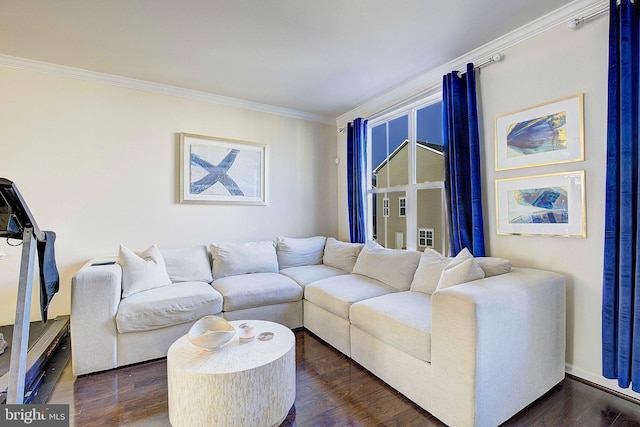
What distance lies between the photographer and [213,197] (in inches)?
143

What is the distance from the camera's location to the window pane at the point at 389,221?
12.0 ft

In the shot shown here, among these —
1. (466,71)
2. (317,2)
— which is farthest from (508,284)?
(317,2)

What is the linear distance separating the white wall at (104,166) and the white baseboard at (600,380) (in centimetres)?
324

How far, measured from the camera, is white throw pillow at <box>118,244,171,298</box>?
2.54 metres

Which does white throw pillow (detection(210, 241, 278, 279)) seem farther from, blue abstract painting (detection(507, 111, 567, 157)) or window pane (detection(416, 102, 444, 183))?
blue abstract painting (detection(507, 111, 567, 157))

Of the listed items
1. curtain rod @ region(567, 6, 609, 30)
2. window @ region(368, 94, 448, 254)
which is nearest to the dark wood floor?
window @ region(368, 94, 448, 254)

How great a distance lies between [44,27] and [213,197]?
1985mm

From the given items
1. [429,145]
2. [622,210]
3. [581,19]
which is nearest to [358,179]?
[429,145]

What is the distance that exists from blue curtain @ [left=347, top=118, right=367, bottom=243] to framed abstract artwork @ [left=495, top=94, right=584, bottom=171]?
69.0 inches

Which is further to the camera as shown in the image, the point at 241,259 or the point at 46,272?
the point at 241,259

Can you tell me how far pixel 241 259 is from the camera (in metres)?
3.37
